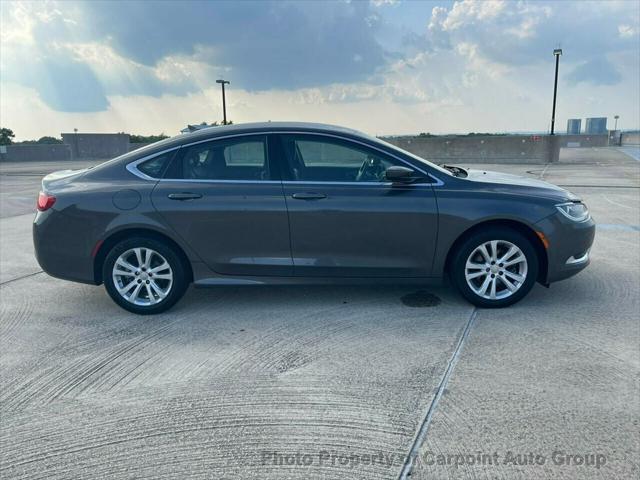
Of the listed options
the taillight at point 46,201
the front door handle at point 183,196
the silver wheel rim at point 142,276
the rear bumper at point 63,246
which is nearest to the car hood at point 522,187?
the front door handle at point 183,196

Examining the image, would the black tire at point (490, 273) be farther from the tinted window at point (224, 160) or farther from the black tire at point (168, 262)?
the black tire at point (168, 262)

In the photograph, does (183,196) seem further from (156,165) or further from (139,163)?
(139,163)

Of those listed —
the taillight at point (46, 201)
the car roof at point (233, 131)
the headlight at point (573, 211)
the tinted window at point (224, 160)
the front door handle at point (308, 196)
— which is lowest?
the headlight at point (573, 211)

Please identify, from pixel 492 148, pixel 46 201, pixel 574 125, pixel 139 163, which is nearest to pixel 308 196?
pixel 139 163

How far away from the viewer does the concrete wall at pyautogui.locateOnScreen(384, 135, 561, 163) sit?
24062mm

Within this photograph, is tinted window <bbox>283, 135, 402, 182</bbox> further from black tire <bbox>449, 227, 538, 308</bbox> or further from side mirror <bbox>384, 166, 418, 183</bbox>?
black tire <bbox>449, 227, 538, 308</bbox>

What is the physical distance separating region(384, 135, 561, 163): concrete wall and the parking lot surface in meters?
21.5

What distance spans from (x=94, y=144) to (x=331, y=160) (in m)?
40.5

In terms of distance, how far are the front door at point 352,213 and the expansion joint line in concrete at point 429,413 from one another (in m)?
0.79

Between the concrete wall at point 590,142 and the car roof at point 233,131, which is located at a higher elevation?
the concrete wall at point 590,142

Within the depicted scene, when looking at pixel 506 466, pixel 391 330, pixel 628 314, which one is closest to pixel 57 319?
pixel 391 330

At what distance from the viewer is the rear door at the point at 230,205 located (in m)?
4.07

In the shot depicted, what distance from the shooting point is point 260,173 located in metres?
4.14

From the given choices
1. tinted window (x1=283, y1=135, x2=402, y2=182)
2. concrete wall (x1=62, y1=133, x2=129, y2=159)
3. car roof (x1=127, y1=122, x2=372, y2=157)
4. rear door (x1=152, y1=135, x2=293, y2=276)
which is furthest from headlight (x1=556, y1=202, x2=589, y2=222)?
concrete wall (x1=62, y1=133, x2=129, y2=159)
